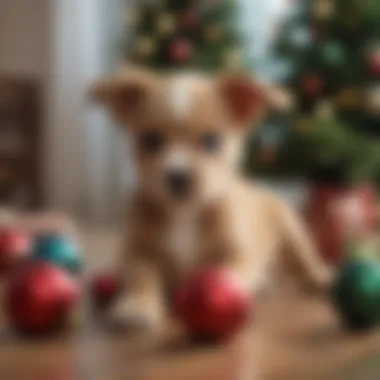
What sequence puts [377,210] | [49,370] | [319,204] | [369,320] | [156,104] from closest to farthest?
1. [49,370]
2. [369,320]
3. [156,104]
4. [319,204]
5. [377,210]

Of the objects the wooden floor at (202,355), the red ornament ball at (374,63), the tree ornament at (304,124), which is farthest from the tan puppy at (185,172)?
the red ornament ball at (374,63)

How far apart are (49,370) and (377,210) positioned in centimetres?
106

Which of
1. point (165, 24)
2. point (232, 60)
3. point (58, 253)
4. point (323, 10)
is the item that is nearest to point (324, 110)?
point (323, 10)

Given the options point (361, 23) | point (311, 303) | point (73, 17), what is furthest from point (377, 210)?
point (73, 17)

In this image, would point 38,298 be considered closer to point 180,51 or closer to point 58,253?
point 58,253

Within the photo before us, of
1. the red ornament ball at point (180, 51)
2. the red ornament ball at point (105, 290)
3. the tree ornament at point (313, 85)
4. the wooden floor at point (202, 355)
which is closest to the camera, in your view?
the wooden floor at point (202, 355)

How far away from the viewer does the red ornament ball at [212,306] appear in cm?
96

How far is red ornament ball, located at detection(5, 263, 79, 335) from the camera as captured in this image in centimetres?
99

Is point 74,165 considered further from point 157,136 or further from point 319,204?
point 157,136

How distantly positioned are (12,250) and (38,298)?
1.16 ft

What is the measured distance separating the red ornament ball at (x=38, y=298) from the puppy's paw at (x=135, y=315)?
2.6 inches

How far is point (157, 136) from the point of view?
121cm

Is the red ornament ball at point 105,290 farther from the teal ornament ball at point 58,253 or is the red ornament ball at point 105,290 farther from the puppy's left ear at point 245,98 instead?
the puppy's left ear at point 245,98

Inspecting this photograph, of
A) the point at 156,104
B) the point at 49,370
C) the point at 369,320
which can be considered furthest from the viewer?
the point at 156,104
